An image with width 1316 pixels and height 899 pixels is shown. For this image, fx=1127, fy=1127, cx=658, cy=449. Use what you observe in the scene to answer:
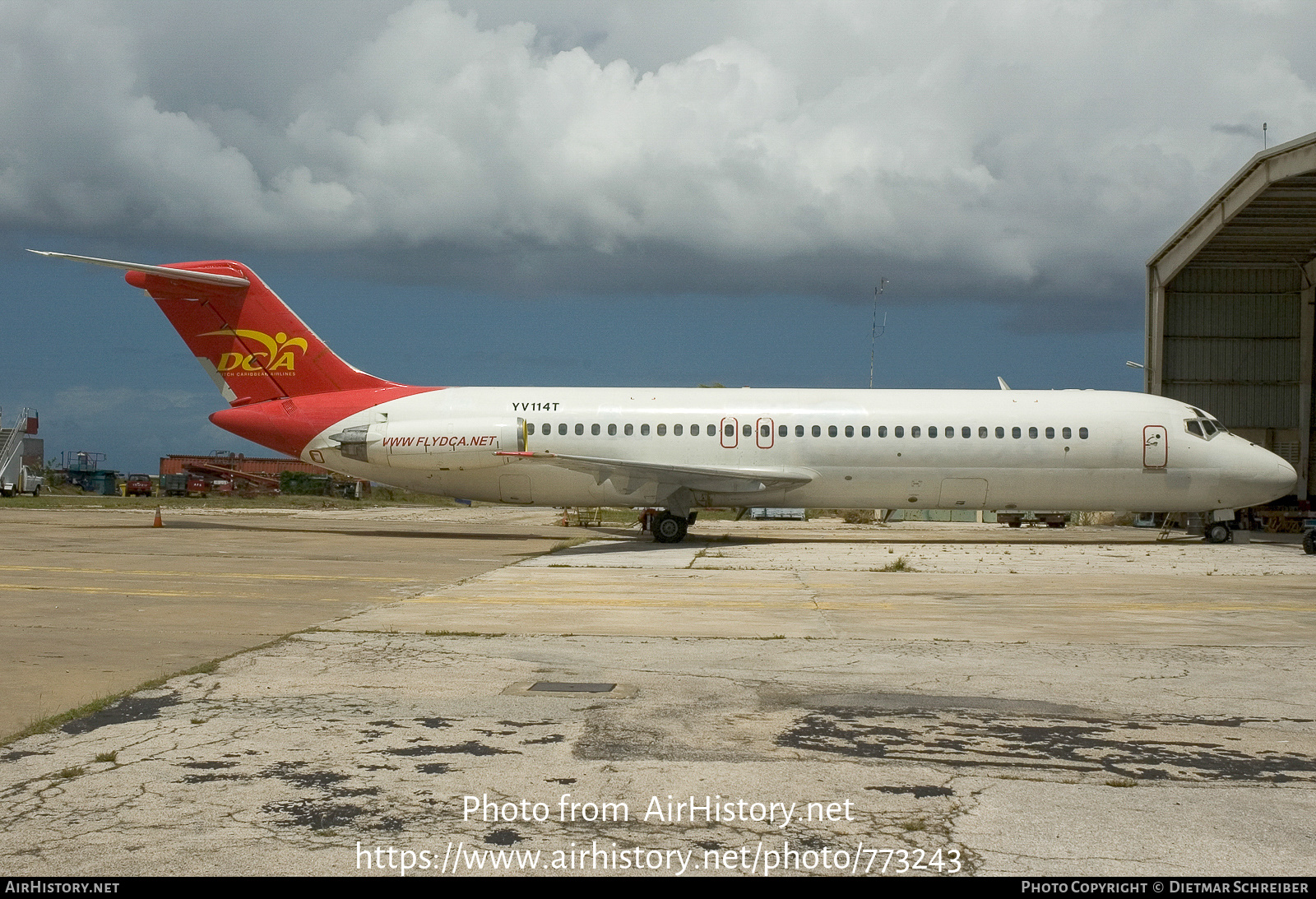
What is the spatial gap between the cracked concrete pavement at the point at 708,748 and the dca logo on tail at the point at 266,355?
1446 centimetres

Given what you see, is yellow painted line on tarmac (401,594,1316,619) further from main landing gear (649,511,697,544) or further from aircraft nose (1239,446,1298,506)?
aircraft nose (1239,446,1298,506)

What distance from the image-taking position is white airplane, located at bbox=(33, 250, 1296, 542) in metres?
26.8

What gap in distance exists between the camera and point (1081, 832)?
17.6 ft

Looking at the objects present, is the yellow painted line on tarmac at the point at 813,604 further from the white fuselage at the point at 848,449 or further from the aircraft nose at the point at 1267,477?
the aircraft nose at the point at 1267,477

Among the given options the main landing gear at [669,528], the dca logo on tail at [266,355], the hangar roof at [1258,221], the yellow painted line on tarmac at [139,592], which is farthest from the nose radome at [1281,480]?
the dca logo on tail at [266,355]

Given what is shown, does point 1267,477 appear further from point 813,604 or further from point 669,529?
point 813,604

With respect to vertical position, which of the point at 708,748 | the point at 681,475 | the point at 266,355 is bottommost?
the point at 708,748

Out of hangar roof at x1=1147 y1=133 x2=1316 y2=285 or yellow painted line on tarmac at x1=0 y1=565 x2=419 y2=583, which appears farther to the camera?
hangar roof at x1=1147 y1=133 x2=1316 y2=285

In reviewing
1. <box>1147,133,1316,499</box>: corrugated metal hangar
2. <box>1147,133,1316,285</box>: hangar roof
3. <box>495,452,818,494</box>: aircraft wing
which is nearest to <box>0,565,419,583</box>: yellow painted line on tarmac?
<box>495,452,818,494</box>: aircraft wing

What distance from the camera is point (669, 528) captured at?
26.6 metres

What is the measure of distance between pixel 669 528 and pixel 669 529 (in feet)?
0.06

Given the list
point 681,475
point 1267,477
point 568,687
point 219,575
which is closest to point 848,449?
point 681,475

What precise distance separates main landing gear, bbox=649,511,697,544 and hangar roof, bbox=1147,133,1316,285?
16.6m
